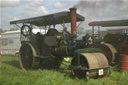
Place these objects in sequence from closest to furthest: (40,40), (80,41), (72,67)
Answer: (72,67) < (80,41) < (40,40)

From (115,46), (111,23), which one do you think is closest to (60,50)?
(115,46)

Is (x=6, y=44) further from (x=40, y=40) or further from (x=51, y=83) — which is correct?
(x=51, y=83)

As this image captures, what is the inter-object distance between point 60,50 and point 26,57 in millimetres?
2355

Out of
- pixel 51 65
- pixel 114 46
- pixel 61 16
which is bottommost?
pixel 51 65

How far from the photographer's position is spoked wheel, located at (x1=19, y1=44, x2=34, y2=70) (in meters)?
8.91

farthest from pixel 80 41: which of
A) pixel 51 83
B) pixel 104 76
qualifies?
pixel 51 83

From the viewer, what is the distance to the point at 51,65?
9.37 meters

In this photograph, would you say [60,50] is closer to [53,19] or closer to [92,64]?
[53,19]

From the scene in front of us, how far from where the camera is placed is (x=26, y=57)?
9.20 meters

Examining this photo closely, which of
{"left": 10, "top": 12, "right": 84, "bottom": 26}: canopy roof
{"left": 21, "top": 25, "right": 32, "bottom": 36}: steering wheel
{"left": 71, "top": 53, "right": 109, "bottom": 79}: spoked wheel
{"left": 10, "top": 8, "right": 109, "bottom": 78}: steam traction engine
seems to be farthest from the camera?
{"left": 21, "top": 25, "right": 32, "bottom": 36}: steering wheel

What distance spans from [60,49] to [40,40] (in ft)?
5.97

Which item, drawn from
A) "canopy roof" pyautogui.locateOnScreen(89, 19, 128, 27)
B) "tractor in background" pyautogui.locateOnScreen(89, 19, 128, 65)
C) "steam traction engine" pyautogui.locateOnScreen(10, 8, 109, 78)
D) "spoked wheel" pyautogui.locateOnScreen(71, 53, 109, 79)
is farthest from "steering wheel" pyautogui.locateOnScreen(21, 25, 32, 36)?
"canopy roof" pyautogui.locateOnScreen(89, 19, 128, 27)

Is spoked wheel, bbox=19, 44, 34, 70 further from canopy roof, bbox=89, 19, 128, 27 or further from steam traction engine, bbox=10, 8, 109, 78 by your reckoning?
canopy roof, bbox=89, 19, 128, 27

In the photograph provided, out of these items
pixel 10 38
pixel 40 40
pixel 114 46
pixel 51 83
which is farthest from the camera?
pixel 10 38
